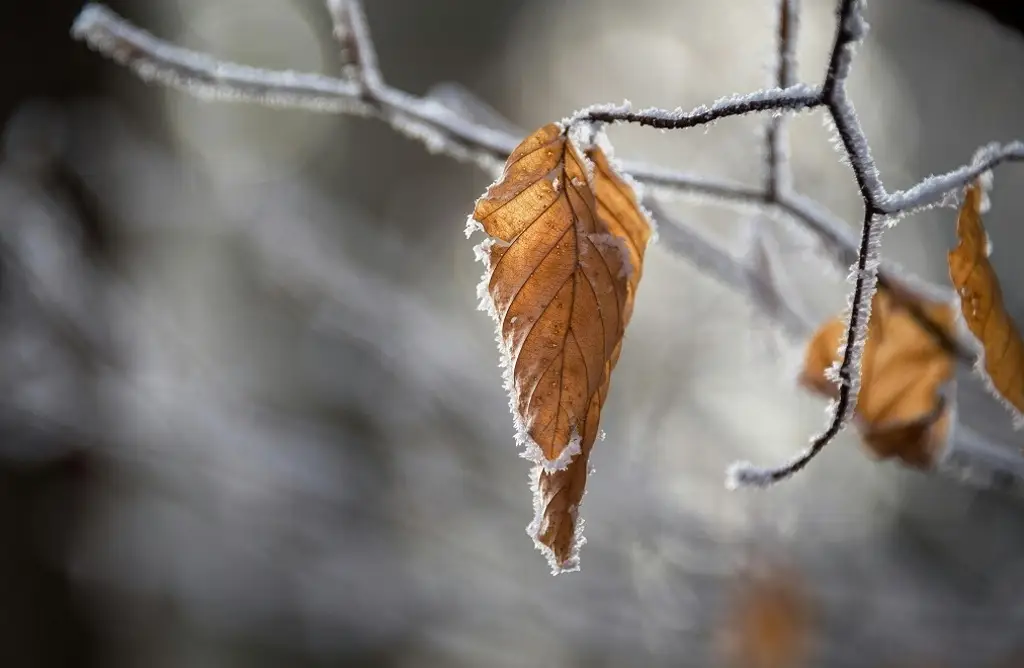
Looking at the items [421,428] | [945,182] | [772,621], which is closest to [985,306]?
[945,182]

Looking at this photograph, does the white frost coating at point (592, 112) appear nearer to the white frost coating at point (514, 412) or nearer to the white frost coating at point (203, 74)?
the white frost coating at point (514, 412)

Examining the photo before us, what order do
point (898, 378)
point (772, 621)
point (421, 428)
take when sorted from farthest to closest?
1. point (421, 428)
2. point (772, 621)
3. point (898, 378)

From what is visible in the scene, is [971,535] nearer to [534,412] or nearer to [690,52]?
[690,52]

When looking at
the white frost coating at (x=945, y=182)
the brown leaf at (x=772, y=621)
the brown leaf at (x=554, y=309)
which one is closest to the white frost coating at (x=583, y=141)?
the brown leaf at (x=554, y=309)

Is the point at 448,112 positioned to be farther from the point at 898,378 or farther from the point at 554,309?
the point at 898,378

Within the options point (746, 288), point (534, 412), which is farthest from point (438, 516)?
point (534, 412)
